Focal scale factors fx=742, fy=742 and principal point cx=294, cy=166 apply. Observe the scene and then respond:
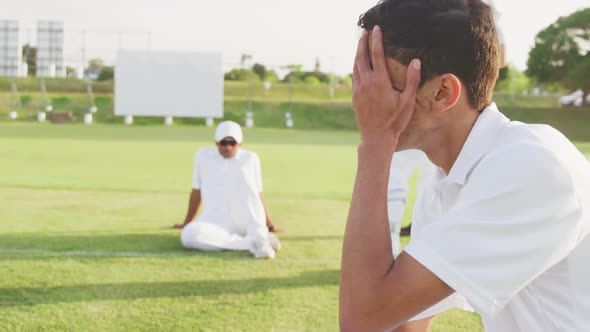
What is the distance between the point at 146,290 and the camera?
5.75 metres

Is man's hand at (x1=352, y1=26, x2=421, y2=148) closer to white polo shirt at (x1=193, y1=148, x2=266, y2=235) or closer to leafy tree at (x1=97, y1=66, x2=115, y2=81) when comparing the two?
white polo shirt at (x1=193, y1=148, x2=266, y2=235)

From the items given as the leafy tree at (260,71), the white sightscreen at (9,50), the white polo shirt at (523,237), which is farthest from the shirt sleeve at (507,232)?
the white sightscreen at (9,50)


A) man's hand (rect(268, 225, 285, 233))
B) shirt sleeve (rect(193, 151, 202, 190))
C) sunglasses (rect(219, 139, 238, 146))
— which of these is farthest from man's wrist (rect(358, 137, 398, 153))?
man's hand (rect(268, 225, 285, 233))

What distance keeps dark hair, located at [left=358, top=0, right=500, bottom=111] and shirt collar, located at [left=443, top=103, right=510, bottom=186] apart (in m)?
0.12

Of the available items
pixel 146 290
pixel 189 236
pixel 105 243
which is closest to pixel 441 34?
pixel 146 290

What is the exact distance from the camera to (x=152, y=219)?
964 centimetres

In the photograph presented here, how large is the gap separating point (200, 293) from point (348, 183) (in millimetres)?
9872

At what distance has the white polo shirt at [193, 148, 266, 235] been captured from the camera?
26.5 feet

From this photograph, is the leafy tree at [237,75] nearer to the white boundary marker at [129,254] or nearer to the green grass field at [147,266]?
the green grass field at [147,266]

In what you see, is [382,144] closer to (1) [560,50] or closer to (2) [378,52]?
(2) [378,52]

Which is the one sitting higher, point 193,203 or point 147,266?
point 193,203

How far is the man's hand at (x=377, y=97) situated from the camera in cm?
203

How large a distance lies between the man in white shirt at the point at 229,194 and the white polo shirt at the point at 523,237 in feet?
18.7

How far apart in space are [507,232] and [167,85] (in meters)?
48.3
